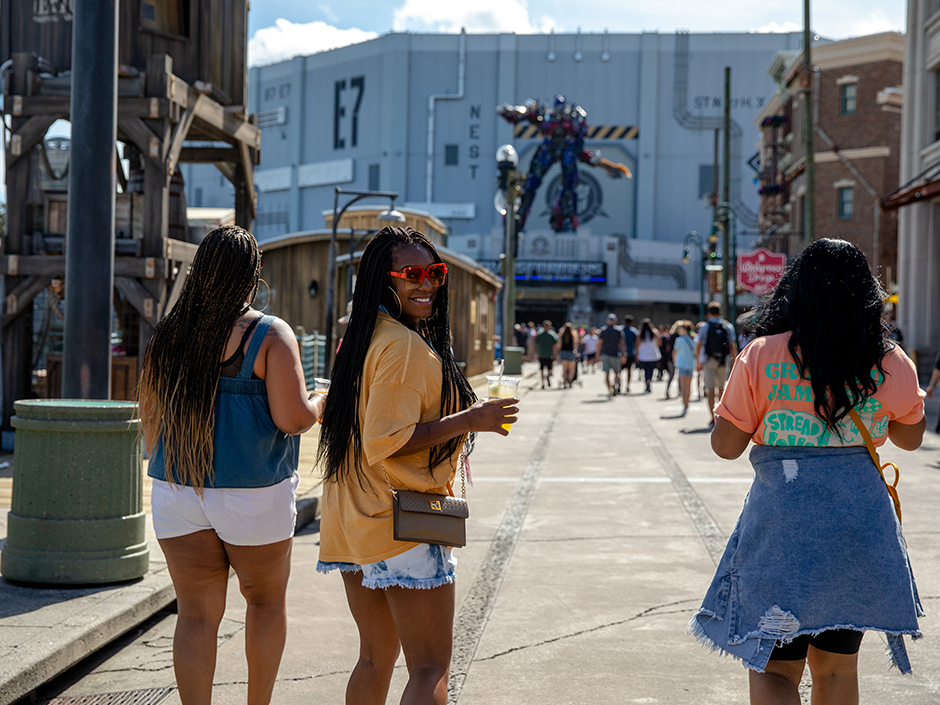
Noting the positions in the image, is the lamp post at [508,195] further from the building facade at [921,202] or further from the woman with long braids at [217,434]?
the woman with long braids at [217,434]

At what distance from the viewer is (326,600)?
5.82m

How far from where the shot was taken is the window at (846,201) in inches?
1660

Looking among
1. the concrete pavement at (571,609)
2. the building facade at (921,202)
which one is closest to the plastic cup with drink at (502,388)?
the concrete pavement at (571,609)

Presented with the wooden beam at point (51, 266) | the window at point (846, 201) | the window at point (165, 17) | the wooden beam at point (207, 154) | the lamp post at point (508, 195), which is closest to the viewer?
the wooden beam at point (51, 266)

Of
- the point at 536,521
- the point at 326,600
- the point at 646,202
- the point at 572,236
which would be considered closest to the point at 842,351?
the point at 326,600

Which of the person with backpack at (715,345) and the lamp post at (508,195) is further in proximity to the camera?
the lamp post at (508,195)

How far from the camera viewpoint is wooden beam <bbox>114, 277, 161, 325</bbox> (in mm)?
11188

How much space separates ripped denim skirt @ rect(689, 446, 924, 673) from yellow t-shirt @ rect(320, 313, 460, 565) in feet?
2.88

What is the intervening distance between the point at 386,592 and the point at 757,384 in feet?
3.88

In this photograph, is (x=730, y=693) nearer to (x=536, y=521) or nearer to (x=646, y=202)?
(x=536, y=521)

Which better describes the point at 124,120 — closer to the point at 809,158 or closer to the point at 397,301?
the point at 397,301

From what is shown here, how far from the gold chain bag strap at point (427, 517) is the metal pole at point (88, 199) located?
3.59m

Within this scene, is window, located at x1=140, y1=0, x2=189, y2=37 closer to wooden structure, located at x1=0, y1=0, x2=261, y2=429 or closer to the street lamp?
wooden structure, located at x1=0, y1=0, x2=261, y2=429

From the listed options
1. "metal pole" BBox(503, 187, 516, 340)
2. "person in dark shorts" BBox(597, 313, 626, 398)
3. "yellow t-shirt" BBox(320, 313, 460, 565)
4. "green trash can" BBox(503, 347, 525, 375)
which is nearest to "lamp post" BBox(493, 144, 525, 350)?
"metal pole" BBox(503, 187, 516, 340)
